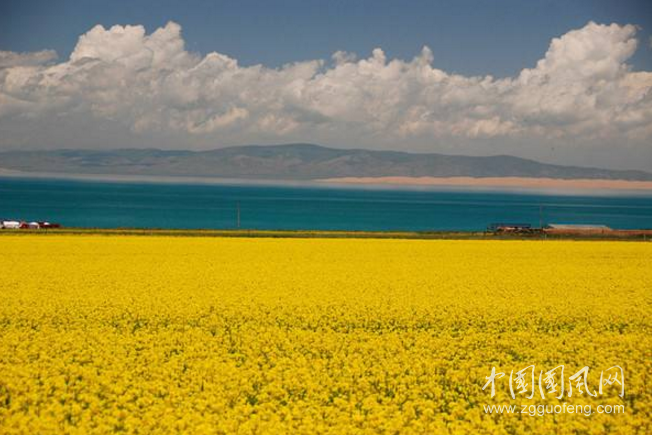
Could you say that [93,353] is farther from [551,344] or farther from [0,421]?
[551,344]

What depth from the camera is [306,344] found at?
15.9 metres

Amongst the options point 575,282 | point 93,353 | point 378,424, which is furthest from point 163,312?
point 575,282

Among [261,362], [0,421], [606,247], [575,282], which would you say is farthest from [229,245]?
[0,421]

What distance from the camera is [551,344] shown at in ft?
53.5

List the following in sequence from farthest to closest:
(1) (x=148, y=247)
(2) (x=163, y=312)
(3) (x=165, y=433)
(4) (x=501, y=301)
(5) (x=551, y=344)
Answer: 1. (1) (x=148, y=247)
2. (4) (x=501, y=301)
3. (2) (x=163, y=312)
4. (5) (x=551, y=344)
5. (3) (x=165, y=433)

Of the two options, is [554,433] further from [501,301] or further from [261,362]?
[501,301]

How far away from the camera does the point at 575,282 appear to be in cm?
2698

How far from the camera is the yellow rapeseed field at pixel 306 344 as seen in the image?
1137cm

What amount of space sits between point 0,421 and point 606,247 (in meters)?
40.4

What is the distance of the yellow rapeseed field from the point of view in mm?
11367

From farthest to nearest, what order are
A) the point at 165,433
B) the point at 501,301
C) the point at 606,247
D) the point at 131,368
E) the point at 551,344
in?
the point at 606,247 < the point at 501,301 < the point at 551,344 < the point at 131,368 < the point at 165,433

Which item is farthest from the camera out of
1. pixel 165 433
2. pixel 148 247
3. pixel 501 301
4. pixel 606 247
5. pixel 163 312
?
pixel 606 247

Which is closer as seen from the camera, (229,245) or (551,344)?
(551,344)

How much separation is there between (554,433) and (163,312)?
12153mm
